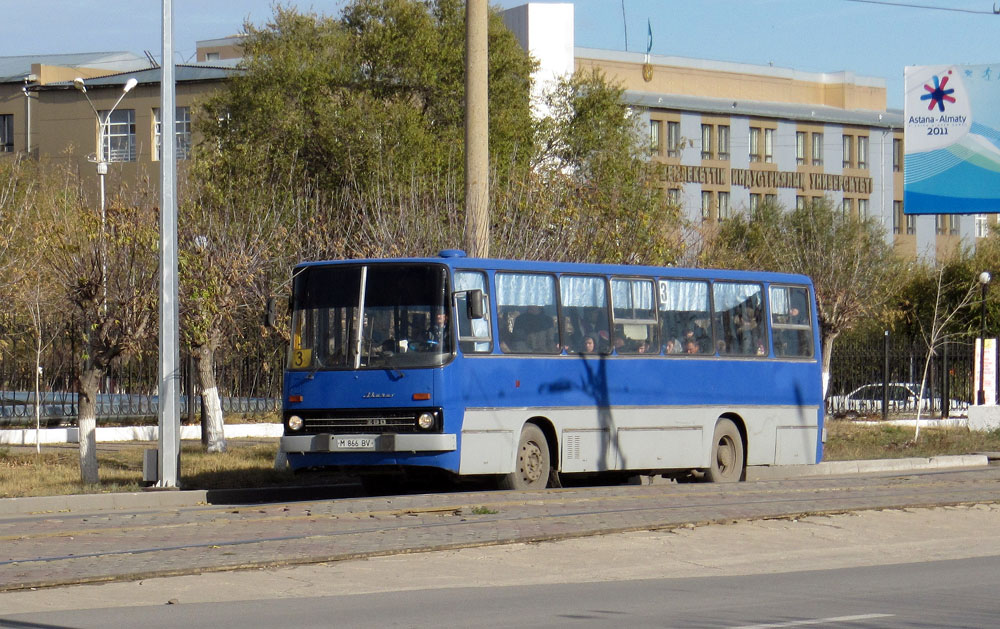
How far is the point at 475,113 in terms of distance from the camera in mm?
23547

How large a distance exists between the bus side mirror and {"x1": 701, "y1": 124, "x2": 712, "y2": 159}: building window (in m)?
64.1

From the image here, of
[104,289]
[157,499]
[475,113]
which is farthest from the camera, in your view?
[475,113]

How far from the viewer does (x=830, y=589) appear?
37.2 feet

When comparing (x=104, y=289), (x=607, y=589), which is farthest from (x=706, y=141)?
(x=607, y=589)

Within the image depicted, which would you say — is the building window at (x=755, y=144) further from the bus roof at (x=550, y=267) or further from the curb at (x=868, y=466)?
the bus roof at (x=550, y=267)

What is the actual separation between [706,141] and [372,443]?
64.5m

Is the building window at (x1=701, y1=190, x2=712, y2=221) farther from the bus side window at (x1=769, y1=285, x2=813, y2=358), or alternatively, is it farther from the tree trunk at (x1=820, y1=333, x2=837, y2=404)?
the bus side window at (x1=769, y1=285, x2=813, y2=358)

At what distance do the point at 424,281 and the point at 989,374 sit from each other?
21690 millimetres

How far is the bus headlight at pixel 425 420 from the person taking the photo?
18375 mm

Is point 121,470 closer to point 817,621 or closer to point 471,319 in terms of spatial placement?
point 471,319

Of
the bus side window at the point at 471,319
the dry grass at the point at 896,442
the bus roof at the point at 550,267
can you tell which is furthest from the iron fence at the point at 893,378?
the bus side window at the point at 471,319

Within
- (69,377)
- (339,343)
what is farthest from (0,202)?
(339,343)

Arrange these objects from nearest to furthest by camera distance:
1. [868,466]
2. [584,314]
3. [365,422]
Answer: [365,422] < [584,314] < [868,466]

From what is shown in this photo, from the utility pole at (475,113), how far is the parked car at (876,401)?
836 inches
